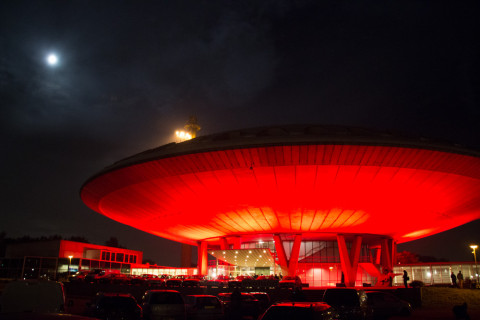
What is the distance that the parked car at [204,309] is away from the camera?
1371 centimetres

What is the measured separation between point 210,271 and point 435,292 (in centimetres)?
3506

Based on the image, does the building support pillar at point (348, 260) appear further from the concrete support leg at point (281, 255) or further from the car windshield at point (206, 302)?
the car windshield at point (206, 302)

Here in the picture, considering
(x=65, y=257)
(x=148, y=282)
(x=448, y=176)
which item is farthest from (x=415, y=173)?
(x=65, y=257)

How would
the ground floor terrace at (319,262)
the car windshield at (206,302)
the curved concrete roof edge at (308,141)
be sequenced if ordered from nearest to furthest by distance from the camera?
the car windshield at (206,302) < the curved concrete roof edge at (308,141) < the ground floor terrace at (319,262)

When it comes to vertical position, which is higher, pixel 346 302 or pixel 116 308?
pixel 346 302

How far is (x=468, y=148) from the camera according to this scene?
81.8ft

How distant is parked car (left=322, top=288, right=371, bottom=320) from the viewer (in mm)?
13119

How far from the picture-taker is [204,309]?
1384 centimetres

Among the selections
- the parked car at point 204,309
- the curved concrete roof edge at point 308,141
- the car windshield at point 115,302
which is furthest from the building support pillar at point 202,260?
the car windshield at point 115,302

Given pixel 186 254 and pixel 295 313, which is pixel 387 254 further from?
pixel 186 254

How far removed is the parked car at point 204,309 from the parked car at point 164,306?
81 centimetres

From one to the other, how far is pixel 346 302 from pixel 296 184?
13487 millimetres

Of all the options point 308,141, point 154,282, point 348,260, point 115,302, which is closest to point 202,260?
point 154,282

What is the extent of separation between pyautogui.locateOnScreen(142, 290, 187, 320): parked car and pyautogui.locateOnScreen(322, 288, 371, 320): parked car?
201 inches
